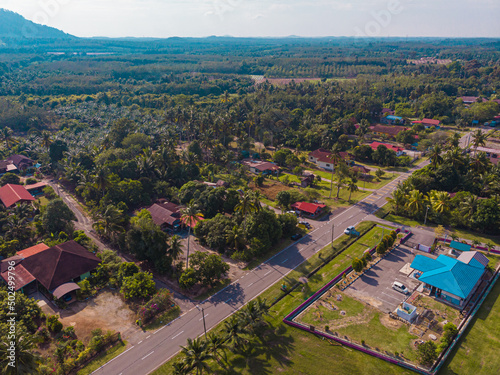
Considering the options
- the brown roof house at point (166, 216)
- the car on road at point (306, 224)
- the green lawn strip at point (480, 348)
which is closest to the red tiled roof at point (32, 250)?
the brown roof house at point (166, 216)

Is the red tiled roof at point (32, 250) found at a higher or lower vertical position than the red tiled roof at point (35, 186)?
higher

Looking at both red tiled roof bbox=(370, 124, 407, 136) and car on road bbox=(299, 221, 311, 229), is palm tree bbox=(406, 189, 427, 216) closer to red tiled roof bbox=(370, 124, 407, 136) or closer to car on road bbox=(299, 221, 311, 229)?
car on road bbox=(299, 221, 311, 229)

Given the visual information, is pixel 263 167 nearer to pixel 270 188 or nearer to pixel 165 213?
pixel 270 188

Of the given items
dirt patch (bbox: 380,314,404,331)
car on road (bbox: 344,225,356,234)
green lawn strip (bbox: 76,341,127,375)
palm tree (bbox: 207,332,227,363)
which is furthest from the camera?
car on road (bbox: 344,225,356,234)

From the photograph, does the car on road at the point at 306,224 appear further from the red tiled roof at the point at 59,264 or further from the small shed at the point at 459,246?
the red tiled roof at the point at 59,264

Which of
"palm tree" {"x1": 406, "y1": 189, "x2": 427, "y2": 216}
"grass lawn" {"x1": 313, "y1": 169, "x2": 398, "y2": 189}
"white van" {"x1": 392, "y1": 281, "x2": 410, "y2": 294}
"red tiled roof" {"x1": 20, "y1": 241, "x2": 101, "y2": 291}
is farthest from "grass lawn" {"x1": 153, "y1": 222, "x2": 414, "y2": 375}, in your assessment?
"grass lawn" {"x1": 313, "y1": 169, "x2": 398, "y2": 189}

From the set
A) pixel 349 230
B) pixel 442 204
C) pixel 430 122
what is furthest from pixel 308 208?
pixel 430 122
